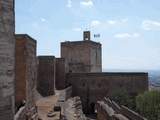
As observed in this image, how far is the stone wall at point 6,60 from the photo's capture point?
5812 millimetres

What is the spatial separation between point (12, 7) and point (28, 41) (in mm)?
8777

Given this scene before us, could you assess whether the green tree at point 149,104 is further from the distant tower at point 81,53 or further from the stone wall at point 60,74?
the distant tower at point 81,53

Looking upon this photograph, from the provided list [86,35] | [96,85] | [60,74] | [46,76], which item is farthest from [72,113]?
[86,35]

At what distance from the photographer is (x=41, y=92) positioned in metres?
28.3

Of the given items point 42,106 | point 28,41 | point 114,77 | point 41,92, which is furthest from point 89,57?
point 28,41

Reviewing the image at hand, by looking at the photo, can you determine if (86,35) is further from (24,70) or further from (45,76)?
(24,70)

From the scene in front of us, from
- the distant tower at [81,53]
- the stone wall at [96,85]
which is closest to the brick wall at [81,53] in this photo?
the distant tower at [81,53]

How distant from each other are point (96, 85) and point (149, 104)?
770 centimetres

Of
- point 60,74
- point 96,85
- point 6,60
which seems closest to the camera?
point 6,60

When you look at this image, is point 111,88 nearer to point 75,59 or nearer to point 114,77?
point 114,77

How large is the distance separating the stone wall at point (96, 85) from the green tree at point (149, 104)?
17.6 feet

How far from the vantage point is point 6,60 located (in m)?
5.90

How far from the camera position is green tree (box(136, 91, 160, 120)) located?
28484 mm

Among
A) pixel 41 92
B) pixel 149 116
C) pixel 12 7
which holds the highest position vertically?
pixel 12 7
